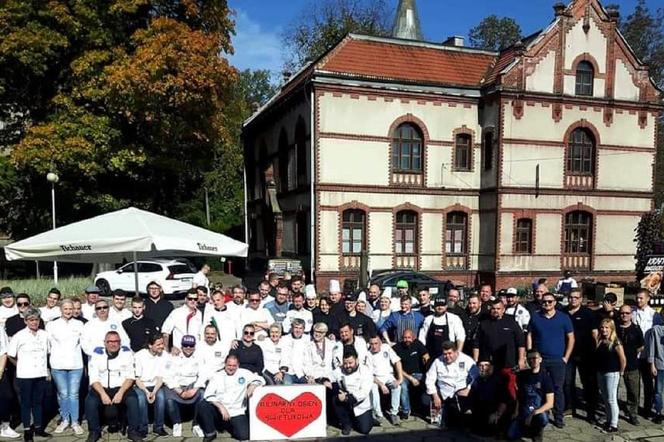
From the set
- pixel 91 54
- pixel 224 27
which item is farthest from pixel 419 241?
pixel 91 54

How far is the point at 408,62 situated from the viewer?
914 inches

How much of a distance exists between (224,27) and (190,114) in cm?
455

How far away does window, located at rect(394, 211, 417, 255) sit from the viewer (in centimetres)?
2289

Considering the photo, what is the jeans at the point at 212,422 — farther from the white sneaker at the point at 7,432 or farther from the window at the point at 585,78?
the window at the point at 585,78

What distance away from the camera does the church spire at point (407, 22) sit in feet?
104

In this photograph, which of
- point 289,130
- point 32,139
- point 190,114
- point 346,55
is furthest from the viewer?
point 289,130

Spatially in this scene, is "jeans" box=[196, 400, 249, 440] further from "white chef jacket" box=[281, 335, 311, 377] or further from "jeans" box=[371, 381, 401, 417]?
"jeans" box=[371, 381, 401, 417]

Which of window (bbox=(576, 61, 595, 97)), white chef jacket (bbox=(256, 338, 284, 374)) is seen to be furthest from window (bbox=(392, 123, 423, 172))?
white chef jacket (bbox=(256, 338, 284, 374))

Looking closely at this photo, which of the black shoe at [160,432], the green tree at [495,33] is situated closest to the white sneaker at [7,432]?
the black shoe at [160,432]

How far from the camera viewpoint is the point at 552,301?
24.9 ft

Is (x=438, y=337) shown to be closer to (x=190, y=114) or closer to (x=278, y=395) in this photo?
(x=278, y=395)

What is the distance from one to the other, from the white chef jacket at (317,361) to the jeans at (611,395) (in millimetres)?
3901

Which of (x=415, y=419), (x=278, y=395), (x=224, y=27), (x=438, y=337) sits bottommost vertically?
(x=415, y=419)

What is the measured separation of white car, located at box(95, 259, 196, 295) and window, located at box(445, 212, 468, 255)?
1121 cm
